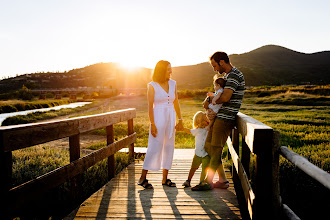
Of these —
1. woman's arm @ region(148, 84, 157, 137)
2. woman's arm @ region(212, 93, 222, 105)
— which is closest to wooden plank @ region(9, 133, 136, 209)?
woman's arm @ region(148, 84, 157, 137)

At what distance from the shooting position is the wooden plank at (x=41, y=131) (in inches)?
85.9

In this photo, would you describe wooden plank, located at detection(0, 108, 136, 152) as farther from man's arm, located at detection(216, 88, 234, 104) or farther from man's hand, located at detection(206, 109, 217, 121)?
man's arm, located at detection(216, 88, 234, 104)

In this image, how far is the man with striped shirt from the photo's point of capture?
3465 millimetres

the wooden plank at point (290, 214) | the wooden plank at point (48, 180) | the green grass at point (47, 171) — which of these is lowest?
the green grass at point (47, 171)

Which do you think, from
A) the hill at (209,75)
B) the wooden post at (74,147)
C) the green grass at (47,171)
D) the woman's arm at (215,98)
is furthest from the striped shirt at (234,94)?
the hill at (209,75)

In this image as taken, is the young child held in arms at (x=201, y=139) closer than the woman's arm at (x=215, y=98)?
No

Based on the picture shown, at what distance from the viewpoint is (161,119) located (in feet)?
13.8

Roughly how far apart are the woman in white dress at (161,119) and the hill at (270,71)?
115161 mm

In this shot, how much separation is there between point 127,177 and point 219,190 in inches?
66.7

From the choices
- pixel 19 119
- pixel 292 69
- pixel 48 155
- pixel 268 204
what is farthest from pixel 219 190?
pixel 292 69

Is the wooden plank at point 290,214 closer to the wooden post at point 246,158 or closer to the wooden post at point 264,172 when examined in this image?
the wooden post at point 264,172

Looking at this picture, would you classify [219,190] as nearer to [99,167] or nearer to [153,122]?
[153,122]

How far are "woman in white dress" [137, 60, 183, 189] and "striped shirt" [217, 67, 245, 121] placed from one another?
0.90m

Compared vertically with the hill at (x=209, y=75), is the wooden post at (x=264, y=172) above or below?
below
